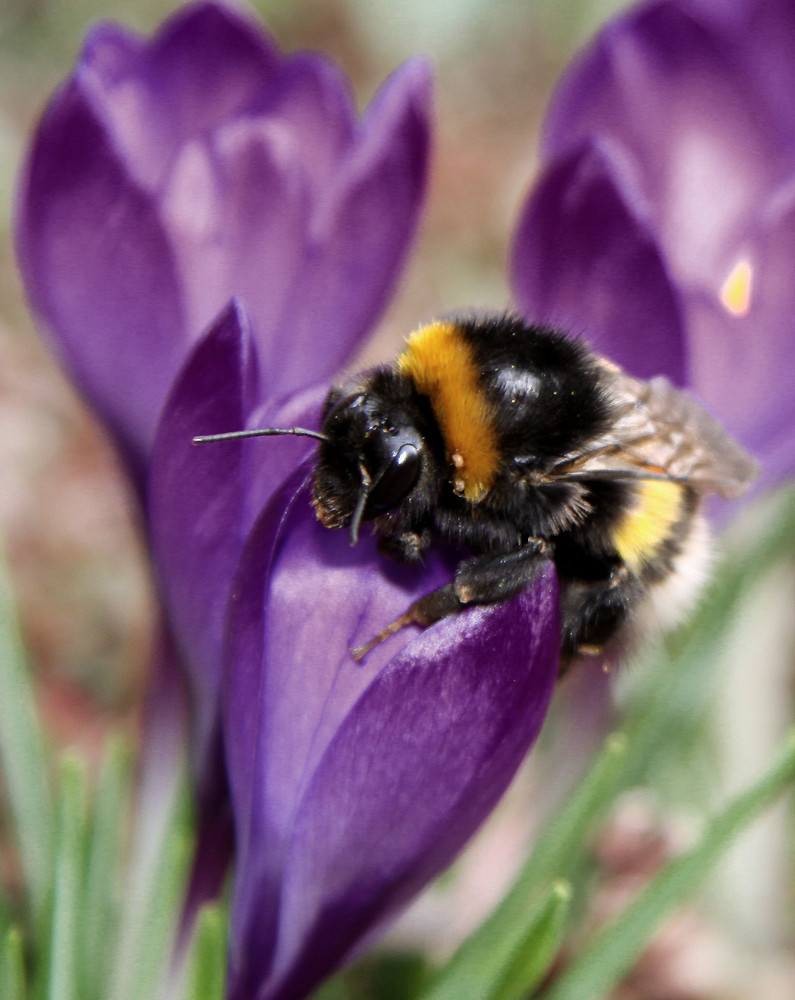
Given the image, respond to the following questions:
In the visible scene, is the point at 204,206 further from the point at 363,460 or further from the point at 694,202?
the point at 694,202

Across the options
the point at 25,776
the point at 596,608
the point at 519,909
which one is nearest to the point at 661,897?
the point at 519,909

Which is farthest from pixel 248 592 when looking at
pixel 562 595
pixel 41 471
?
pixel 41 471

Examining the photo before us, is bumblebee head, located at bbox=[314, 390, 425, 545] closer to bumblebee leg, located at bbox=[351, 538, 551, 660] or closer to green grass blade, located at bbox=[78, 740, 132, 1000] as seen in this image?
bumblebee leg, located at bbox=[351, 538, 551, 660]

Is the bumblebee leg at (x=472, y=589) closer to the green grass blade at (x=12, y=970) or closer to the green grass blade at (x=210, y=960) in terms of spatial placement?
A: the green grass blade at (x=210, y=960)

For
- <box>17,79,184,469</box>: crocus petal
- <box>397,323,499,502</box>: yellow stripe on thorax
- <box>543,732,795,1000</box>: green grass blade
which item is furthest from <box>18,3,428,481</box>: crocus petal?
<box>543,732,795,1000</box>: green grass blade

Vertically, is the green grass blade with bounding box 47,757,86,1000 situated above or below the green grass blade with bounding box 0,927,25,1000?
above

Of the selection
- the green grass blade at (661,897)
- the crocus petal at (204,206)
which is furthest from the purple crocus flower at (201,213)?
the green grass blade at (661,897)

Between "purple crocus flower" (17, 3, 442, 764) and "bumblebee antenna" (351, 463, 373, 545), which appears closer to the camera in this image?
"bumblebee antenna" (351, 463, 373, 545)
